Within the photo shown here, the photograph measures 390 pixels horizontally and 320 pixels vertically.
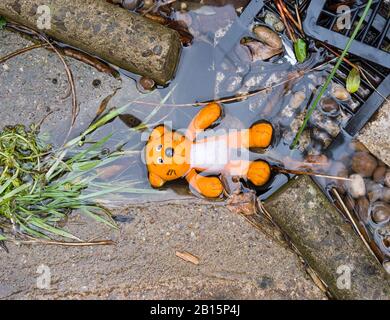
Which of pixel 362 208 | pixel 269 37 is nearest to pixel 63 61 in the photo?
pixel 269 37

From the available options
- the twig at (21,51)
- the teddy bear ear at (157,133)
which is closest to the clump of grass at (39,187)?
the teddy bear ear at (157,133)

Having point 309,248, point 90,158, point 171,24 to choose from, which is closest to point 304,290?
point 309,248

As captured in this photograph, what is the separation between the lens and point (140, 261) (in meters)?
3.10

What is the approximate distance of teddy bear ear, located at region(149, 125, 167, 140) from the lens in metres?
2.94

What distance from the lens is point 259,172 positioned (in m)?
3.03

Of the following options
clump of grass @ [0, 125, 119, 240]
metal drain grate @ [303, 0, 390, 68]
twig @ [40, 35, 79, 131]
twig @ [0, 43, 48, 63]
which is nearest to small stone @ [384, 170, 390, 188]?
metal drain grate @ [303, 0, 390, 68]

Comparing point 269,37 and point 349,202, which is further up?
point 269,37

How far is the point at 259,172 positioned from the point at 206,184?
0.34 meters

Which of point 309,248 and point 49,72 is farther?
point 49,72

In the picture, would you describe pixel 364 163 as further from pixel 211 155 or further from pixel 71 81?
pixel 71 81

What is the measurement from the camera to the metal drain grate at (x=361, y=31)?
2910 millimetres
